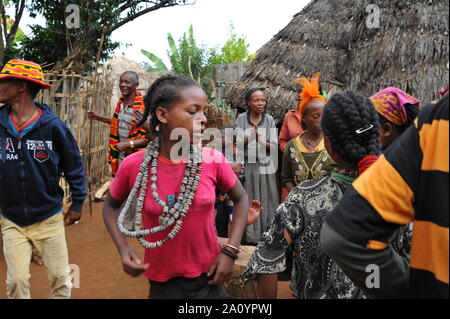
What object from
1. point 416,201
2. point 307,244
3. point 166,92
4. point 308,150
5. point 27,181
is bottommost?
point 307,244

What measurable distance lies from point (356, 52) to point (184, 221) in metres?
6.10

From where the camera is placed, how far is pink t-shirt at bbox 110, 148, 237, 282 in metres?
2.03

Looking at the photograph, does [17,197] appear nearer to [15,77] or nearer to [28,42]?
[15,77]

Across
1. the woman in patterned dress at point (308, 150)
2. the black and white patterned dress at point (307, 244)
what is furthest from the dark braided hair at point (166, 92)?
the woman in patterned dress at point (308, 150)

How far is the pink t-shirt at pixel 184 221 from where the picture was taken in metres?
2.03

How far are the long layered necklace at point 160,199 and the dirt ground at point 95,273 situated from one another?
66.4 inches

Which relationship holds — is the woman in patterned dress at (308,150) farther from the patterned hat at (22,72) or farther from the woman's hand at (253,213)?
the patterned hat at (22,72)

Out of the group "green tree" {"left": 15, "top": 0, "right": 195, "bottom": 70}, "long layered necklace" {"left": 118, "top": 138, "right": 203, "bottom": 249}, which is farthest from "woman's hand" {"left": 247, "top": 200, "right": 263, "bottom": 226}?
"green tree" {"left": 15, "top": 0, "right": 195, "bottom": 70}

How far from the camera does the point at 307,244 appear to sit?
6.17ft

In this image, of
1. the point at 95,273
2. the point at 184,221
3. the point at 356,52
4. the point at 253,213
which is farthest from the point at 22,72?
the point at 356,52

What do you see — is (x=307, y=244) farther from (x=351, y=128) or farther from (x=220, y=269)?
(x=351, y=128)

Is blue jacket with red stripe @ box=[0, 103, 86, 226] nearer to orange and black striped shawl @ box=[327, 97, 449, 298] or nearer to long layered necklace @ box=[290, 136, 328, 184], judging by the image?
Result: long layered necklace @ box=[290, 136, 328, 184]

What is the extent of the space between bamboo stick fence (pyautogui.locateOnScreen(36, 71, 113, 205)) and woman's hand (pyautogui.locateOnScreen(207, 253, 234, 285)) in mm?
5329
